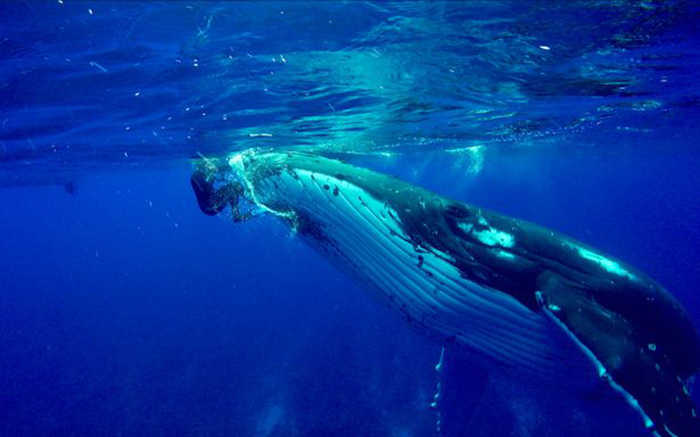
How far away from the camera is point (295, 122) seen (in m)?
16.3

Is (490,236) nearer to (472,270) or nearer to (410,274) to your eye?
(472,270)

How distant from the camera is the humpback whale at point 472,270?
3404 millimetres

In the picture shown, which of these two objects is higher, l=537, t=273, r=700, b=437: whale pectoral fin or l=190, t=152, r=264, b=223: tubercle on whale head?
l=537, t=273, r=700, b=437: whale pectoral fin

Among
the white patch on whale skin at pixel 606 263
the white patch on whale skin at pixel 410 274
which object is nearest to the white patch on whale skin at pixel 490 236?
the white patch on whale skin at pixel 410 274

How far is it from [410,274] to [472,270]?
20.9 inches

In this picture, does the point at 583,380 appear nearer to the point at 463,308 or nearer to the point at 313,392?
the point at 463,308

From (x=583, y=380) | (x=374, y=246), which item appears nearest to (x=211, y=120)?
(x=374, y=246)

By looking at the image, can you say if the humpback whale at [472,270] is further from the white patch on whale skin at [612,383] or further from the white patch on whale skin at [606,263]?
the white patch on whale skin at [612,383]

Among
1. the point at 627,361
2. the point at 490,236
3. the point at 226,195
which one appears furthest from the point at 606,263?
the point at 226,195

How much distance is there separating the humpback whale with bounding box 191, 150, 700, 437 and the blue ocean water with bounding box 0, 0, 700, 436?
3.76 feet

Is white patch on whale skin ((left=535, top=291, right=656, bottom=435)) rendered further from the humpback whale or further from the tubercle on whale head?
the tubercle on whale head

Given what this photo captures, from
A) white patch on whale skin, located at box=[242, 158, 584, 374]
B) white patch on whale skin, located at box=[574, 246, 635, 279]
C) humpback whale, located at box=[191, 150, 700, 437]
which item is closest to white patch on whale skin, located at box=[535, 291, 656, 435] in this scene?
humpback whale, located at box=[191, 150, 700, 437]

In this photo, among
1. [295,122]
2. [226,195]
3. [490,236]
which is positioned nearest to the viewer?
[490,236]

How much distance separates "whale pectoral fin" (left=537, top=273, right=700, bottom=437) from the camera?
9.11 ft
